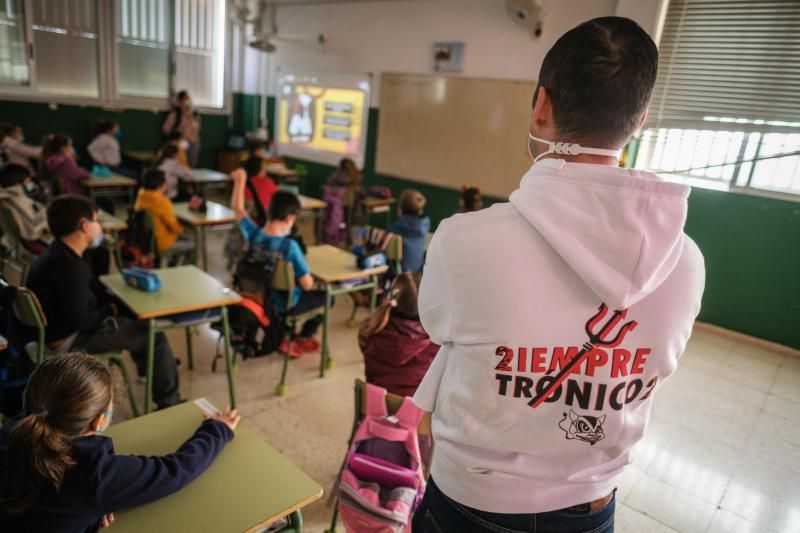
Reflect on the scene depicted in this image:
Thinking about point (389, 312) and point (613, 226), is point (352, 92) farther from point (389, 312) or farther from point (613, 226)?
point (613, 226)

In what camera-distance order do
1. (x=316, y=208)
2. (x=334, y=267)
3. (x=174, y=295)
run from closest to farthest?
(x=174, y=295)
(x=334, y=267)
(x=316, y=208)

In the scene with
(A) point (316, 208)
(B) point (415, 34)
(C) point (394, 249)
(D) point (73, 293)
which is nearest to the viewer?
(D) point (73, 293)

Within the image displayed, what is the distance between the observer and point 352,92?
752 centimetres

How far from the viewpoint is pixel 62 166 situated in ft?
17.2

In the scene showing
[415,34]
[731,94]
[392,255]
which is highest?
[415,34]

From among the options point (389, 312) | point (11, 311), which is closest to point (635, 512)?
point (389, 312)

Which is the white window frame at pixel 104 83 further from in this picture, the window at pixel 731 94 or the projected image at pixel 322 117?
the window at pixel 731 94

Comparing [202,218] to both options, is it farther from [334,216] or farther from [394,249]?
[334,216]

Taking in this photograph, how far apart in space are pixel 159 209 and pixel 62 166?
181cm

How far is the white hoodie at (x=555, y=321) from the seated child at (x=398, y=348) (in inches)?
49.8

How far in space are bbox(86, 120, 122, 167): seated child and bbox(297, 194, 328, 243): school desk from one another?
283 centimetres

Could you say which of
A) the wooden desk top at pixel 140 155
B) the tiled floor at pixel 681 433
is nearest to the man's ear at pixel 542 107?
the tiled floor at pixel 681 433

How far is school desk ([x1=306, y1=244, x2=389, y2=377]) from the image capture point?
333cm

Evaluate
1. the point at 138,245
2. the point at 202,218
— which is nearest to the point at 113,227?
the point at 138,245
